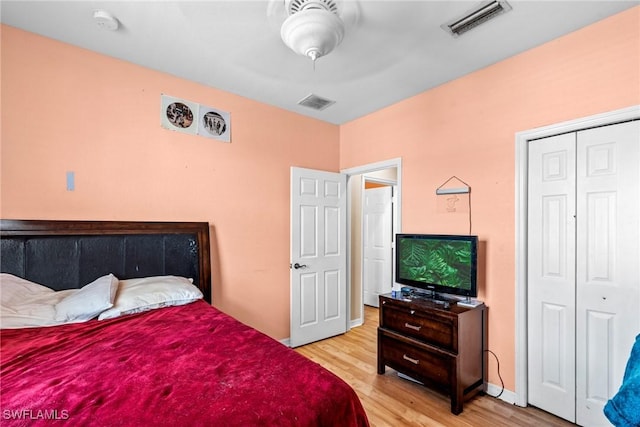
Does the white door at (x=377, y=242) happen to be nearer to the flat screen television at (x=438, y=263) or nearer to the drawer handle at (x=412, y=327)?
the flat screen television at (x=438, y=263)

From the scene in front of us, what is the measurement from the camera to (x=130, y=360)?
1358 mm

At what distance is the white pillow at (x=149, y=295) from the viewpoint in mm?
1976

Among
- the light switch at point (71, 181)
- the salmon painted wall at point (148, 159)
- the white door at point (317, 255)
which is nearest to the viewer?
the salmon painted wall at point (148, 159)

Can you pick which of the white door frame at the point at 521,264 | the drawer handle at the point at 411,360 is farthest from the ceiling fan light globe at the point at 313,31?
the drawer handle at the point at 411,360

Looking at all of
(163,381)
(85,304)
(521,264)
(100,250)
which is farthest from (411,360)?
(100,250)

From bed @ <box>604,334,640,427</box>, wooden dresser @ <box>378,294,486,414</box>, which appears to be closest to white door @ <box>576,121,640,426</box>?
wooden dresser @ <box>378,294,486,414</box>

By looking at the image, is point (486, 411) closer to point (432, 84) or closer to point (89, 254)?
point (432, 84)

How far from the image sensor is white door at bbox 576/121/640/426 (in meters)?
1.90

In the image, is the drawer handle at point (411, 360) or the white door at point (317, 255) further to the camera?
the white door at point (317, 255)

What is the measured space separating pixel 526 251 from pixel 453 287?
0.62 m

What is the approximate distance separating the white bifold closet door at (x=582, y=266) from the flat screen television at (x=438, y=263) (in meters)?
0.44

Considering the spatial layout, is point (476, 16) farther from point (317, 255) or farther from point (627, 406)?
point (317, 255)

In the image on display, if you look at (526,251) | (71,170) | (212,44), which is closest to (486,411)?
(526,251)

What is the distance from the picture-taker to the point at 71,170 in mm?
2252
